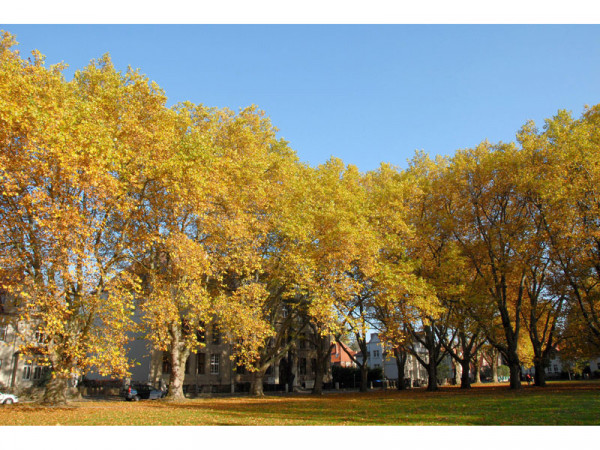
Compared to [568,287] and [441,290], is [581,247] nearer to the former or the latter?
[441,290]

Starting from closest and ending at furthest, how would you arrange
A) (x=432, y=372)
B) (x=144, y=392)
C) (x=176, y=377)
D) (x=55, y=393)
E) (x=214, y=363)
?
(x=55, y=393), (x=176, y=377), (x=144, y=392), (x=432, y=372), (x=214, y=363)

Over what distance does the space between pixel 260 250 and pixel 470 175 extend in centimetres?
1780

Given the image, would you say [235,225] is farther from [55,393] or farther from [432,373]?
[432,373]

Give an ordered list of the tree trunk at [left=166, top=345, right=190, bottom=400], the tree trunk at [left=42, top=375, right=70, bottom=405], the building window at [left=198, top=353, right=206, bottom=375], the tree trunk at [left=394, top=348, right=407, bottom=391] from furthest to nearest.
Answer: the building window at [left=198, top=353, right=206, bottom=375]
the tree trunk at [left=394, top=348, right=407, bottom=391]
the tree trunk at [left=166, top=345, right=190, bottom=400]
the tree trunk at [left=42, top=375, right=70, bottom=405]

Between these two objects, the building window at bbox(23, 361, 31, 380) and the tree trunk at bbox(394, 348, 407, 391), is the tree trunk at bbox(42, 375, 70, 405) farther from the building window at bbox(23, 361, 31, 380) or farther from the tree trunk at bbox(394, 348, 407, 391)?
the tree trunk at bbox(394, 348, 407, 391)

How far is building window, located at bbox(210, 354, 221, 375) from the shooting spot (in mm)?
54969

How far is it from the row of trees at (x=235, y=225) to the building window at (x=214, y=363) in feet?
57.3

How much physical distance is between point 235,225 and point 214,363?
3538 centimetres

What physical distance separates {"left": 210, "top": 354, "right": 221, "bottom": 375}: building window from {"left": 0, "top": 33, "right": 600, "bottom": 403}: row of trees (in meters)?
17.5

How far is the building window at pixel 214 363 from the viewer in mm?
54969

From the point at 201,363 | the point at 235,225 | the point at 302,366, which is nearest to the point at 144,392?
the point at 201,363

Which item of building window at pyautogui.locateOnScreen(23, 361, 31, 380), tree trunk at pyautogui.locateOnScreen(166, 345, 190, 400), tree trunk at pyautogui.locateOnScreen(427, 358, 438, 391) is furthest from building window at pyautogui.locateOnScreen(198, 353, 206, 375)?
tree trunk at pyautogui.locateOnScreen(427, 358, 438, 391)

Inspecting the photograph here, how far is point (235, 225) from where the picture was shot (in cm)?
2569

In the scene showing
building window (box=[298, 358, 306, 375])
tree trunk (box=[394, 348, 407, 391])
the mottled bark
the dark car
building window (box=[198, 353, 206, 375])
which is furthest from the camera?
building window (box=[298, 358, 306, 375])
